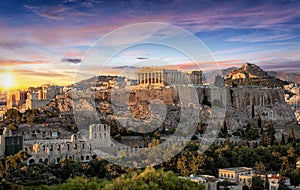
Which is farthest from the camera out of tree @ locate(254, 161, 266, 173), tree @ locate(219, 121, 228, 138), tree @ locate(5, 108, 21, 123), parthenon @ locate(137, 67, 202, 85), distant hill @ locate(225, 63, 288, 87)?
distant hill @ locate(225, 63, 288, 87)

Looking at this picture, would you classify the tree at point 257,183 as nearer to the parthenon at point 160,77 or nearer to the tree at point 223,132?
the tree at point 223,132

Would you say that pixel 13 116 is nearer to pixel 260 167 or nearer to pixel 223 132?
pixel 223 132

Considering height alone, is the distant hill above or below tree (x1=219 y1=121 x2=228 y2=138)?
above

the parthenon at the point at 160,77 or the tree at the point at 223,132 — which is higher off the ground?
the parthenon at the point at 160,77

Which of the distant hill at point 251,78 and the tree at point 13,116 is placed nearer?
the tree at point 13,116

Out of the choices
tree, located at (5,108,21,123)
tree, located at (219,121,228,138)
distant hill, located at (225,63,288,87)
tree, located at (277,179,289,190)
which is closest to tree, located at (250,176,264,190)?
tree, located at (277,179,289,190)

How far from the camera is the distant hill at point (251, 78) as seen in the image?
111 feet

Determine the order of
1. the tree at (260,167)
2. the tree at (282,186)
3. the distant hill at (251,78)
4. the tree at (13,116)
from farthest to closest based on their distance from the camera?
the distant hill at (251,78), the tree at (13,116), the tree at (260,167), the tree at (282,186)

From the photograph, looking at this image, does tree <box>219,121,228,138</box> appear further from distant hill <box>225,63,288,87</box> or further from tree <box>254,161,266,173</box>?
distant hill <box>225,63,288,87</box>

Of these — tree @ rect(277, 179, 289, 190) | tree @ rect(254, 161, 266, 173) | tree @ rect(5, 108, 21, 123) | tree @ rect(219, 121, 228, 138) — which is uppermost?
tree @ rect(5, 108, 21, 123)

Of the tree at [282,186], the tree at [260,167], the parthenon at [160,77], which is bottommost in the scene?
the tree at [282,186]

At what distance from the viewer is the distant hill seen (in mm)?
33688

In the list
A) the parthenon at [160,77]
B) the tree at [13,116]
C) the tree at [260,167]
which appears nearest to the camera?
the tree at [260,167]

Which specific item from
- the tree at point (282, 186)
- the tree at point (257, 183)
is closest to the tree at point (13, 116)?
the tree at point (257, 183)
